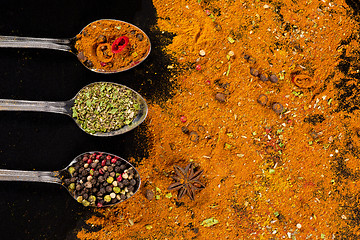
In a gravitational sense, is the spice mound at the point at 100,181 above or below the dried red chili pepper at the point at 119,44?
below

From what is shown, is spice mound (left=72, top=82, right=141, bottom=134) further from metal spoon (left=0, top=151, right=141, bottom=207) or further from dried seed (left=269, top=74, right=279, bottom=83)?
dried seed (left=269, top=74, right=279, bottom=83)

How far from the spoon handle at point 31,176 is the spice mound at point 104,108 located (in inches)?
25.6

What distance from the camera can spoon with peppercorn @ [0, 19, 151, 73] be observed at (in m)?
2.96

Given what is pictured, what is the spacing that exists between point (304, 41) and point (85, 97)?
2.64 meters

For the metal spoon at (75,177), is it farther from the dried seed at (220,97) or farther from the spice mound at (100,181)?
the dried seed at (220,97)

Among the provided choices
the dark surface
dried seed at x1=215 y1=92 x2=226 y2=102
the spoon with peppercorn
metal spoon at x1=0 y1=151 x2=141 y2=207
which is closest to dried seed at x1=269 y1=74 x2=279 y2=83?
dried seed at x1=215 y1=92 x2=226 y2=102

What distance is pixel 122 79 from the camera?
314 centimetres

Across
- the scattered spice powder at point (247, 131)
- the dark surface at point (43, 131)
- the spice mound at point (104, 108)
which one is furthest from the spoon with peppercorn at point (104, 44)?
the scattered spice powder at point (247, 131)

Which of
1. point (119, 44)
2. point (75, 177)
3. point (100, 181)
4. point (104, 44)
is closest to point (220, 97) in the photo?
point (119, 44)

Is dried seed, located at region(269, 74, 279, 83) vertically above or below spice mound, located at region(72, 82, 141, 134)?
above

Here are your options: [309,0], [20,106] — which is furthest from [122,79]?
[309,0]

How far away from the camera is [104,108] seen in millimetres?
2889

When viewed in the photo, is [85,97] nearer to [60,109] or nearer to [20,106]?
[60,109]

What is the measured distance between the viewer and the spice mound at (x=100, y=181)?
288cm
